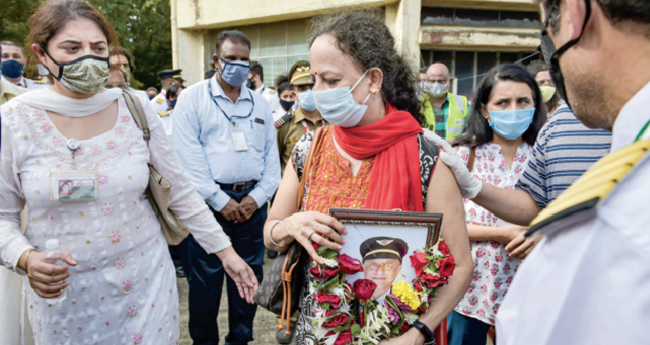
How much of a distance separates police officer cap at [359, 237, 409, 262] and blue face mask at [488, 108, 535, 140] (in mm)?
1702

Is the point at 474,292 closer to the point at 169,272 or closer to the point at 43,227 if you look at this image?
the point at 169,272

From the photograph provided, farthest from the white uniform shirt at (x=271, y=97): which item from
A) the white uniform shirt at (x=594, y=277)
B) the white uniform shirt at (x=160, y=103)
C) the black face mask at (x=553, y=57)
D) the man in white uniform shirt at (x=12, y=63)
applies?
the white uniform shirt at (x=594, y=277)

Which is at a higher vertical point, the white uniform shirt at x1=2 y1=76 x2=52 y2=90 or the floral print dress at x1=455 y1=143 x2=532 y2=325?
the white uniform shirt at x1=2 y1=76 x2=52 y2=90

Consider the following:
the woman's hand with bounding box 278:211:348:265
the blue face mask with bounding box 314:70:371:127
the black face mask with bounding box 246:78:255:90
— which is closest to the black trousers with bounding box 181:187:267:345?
the blue face mask with bounding box 314:70:371:127

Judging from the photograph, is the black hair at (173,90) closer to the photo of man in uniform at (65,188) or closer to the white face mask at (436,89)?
the white face mask at (436,89)

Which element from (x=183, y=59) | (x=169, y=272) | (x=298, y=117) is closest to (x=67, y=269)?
(x=169, y=272)

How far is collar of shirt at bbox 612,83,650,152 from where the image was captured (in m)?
0.76

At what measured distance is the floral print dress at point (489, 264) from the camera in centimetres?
280

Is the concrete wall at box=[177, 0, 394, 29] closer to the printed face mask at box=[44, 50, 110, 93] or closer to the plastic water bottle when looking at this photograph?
the printed face mask at box=[44, 50, 110, 93]

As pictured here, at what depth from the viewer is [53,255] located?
1.92 m

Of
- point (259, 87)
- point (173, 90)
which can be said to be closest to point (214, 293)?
point (173, 90)

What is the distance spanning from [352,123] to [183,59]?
16464mm

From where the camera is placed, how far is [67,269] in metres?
1.95

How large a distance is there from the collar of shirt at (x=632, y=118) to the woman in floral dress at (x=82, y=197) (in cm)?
198
